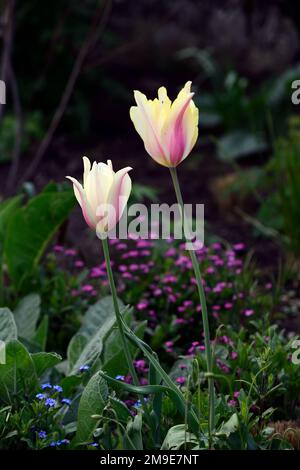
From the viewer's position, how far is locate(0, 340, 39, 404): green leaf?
206 cm

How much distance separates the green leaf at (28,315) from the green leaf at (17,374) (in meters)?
0.52

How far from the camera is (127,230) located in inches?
132

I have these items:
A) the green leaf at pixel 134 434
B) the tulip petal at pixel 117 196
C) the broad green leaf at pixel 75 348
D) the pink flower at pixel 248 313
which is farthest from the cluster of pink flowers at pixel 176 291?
the tulip petal at pixel 117 196

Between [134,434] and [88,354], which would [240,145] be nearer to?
[88,354]

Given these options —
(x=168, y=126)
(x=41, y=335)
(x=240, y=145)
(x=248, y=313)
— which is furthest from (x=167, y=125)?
(x=240, y=145)

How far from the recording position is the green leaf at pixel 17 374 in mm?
2064

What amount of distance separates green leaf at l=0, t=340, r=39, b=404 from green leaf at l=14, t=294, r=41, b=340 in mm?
520

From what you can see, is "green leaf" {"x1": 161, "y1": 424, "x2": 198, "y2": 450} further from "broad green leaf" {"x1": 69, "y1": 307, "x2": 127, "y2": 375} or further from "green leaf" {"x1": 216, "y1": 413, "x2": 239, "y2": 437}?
"broad green leaf" {"x1": 69, "y1": 307, "x2": 127, "y2": 375}

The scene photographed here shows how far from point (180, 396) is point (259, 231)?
2309mm

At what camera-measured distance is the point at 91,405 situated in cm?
194

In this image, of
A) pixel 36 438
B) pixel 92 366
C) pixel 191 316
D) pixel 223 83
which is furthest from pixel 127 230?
pixel 223 83

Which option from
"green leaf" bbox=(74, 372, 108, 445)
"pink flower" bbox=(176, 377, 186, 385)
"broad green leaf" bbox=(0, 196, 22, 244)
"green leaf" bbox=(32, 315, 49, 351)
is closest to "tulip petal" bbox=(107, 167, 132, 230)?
"green leaf" bbox=(74, 372, 108, 445)
